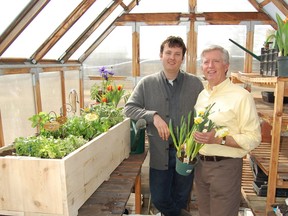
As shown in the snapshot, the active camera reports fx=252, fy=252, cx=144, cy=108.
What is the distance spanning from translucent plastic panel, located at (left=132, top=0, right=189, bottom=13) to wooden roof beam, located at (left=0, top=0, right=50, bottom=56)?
2.88m

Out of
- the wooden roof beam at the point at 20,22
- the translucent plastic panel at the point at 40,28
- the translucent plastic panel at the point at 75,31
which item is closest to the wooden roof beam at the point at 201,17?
the translucent plastic panel at the point at 75,31

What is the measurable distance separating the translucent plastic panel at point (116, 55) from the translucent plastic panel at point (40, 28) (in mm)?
1956

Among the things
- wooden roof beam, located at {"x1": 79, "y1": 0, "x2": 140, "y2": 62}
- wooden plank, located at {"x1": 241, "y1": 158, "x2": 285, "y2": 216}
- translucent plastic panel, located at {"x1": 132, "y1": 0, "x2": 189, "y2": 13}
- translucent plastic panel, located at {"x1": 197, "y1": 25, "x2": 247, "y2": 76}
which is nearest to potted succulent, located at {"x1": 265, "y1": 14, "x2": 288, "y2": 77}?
wooden plank, located at {"x1": 241, "y1": 158, "x2": 285, "y2": 216}

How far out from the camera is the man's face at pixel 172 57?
6.10 ft

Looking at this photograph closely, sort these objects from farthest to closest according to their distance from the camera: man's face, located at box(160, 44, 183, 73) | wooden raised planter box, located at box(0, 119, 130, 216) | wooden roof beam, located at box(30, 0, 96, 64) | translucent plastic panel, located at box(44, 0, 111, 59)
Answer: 1. translucent plastic panel, located at box(44, 0, 111, 59)
2. wooden roof beam, located at box(30, 0, 96, 64)
3. man's face, located at box(160, 44, 183, 73)
4. wooden raised planter box, located at box(0, 119, 130, 216)

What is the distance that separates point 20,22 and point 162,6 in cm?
320

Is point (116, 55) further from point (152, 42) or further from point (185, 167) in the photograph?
point (185, 167)

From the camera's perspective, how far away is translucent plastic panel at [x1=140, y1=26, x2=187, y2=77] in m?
5.34

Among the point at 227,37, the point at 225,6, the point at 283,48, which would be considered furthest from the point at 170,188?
the point at 225,6

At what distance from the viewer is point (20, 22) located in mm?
2721

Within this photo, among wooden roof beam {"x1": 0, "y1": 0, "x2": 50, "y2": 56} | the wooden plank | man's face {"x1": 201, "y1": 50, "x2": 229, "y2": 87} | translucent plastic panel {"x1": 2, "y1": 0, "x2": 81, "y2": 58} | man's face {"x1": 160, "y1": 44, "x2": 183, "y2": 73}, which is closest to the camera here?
man's face {"x1": 201, "y1": 50, "x2": 229, "y2": 87}

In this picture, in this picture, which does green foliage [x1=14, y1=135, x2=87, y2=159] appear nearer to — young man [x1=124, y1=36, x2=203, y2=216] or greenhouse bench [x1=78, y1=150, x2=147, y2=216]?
greenhouse bench [x1=78, y1=150, x2=147, y2=216]

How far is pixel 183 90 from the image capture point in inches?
76.4

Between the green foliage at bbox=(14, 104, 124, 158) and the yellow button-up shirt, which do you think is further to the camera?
the yellow button-up shirt
